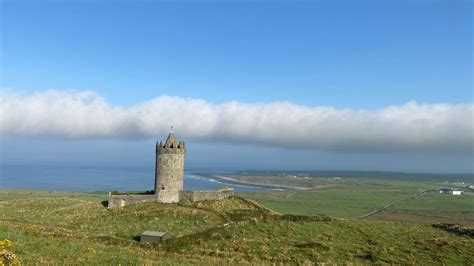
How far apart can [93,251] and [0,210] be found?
3217cm

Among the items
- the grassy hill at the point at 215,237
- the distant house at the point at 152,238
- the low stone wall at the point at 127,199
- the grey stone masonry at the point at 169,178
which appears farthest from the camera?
the grey stone masonry at the point at 169,178

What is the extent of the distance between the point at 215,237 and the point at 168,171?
16.4m

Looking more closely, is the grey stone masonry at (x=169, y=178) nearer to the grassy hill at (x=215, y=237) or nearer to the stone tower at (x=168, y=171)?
the stone tower at (x=168, y=171)

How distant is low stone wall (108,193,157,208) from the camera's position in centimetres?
4362

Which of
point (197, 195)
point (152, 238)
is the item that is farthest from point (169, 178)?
point (152, 238)

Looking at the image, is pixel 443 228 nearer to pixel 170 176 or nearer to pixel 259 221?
pixel 259 221

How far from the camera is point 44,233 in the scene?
25.7m

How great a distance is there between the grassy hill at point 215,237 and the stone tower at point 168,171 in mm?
2449

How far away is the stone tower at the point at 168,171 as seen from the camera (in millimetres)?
44938

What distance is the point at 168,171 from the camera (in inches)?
1777

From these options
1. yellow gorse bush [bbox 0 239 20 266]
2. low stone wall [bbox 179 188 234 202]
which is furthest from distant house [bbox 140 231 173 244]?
yellow gorse bush [bbox 0 239 20 266]

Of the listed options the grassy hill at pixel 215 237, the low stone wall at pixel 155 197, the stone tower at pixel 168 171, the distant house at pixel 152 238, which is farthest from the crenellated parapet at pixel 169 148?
the distant house at pixel 152 238

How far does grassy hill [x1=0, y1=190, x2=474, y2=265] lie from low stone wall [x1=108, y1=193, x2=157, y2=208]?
4.18 feet

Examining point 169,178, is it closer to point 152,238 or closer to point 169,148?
point 169,148
